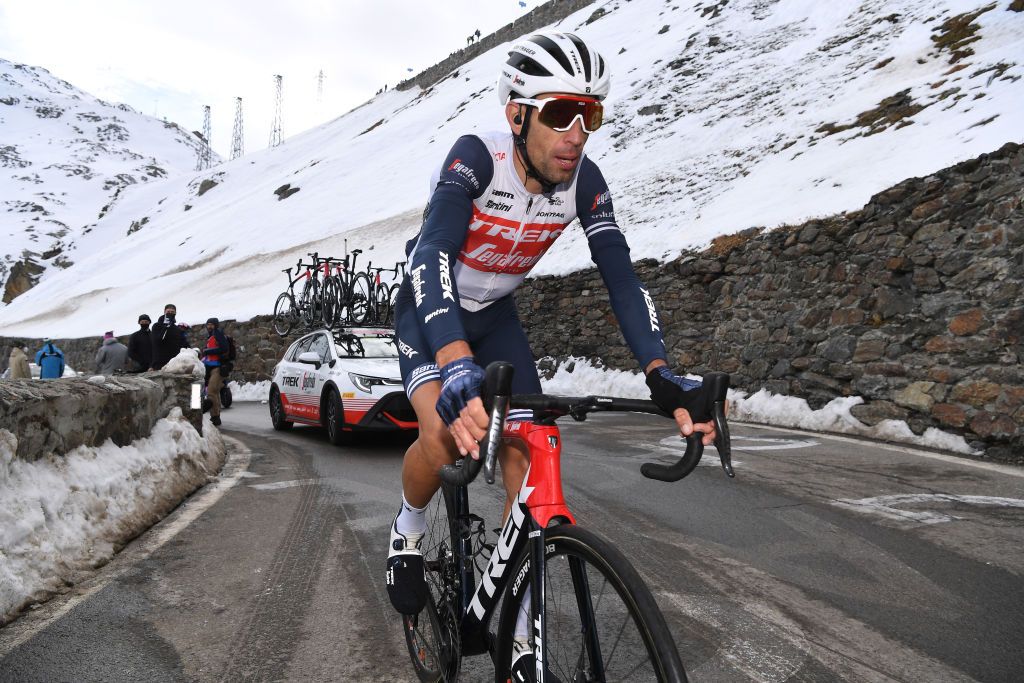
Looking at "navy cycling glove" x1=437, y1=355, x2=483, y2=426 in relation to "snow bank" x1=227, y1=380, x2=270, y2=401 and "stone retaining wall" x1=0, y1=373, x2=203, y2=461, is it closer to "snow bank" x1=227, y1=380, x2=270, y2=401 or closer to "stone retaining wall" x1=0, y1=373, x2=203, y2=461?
"stone retaining wall" x1=0, y1=373, x2=203, y2=461

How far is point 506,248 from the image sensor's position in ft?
8.34

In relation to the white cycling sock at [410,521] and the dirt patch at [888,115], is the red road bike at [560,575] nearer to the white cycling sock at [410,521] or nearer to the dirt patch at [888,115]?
the white cycling sock at [410,521]

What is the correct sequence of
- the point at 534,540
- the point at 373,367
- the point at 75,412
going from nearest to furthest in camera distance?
the point at 534,540 < the point at 75,412 < the point at 373,367

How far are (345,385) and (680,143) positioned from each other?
17593 millimetres

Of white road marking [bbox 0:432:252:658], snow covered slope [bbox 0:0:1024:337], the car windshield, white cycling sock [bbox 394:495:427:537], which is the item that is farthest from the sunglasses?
snow covered slope [bbox 0:0:1024:337]

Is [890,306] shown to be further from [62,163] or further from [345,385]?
[62,163]

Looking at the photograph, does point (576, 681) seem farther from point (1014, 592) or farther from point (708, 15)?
point (708, 15)

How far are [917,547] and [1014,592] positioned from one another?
2.38ft

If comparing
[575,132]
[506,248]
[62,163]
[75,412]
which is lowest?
[75,412]

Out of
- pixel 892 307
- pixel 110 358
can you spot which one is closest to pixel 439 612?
pixel 892 307

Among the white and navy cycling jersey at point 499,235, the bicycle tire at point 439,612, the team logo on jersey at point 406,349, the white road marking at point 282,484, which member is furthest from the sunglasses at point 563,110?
the white road marking at point 282,484

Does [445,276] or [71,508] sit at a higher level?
[445,276]

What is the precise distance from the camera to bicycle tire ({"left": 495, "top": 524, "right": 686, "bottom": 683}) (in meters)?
1.44

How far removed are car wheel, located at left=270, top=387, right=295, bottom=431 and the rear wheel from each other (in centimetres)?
862
